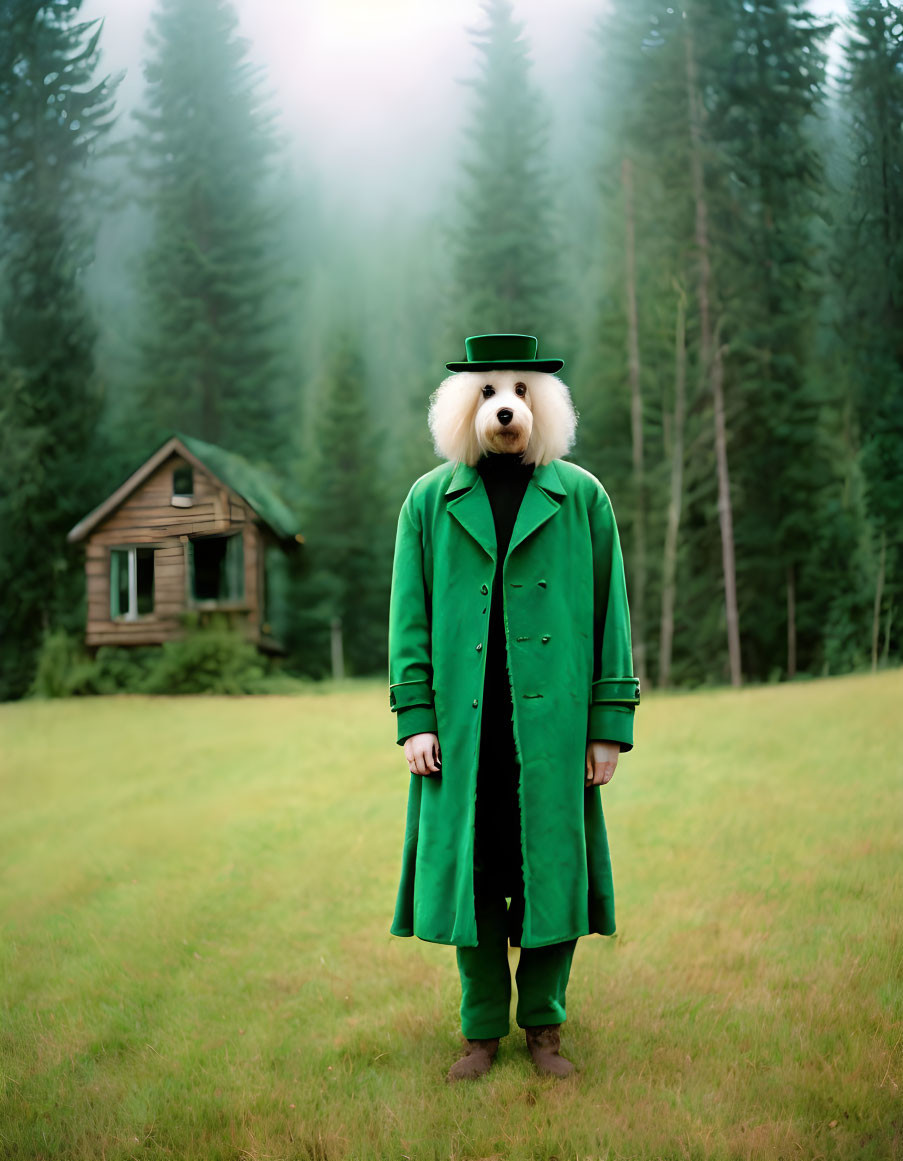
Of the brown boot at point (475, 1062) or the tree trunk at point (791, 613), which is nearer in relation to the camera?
the brown boot at point (475, 1062)

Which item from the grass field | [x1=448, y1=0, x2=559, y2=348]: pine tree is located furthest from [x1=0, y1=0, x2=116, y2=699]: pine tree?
[x1=448, y1=0, x2=559, y2=348]: pine tree

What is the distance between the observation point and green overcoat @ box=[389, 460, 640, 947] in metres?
2.34

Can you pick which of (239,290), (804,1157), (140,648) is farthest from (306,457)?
(804,1157)

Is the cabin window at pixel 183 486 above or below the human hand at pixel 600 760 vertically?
above

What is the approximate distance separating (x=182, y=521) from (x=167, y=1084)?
3.62 m

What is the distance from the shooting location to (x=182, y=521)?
5703 mm

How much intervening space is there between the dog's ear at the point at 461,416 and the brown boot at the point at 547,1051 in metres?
1.41

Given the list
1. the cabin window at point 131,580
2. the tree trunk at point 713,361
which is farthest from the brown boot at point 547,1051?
the tree trunk at point 713,361

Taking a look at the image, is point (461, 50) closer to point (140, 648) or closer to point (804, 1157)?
point (140, 648)

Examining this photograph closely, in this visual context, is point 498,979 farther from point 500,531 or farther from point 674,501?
point 674,501

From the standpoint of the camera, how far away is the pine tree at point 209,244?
6371 millimetres

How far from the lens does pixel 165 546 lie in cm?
573

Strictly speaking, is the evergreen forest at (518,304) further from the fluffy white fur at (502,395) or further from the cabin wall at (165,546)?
the fluffy white fur at (502,395)

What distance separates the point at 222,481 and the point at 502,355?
152 inches
